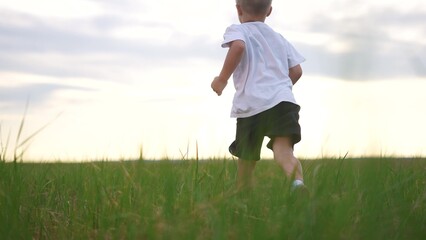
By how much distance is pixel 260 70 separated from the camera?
14.3ft

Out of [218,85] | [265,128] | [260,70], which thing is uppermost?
[260,70]

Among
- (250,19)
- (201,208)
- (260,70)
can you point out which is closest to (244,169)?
(260,70)

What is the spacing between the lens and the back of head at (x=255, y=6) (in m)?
4.48

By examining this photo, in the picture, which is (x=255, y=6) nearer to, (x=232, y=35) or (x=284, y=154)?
(x=232, y=35)

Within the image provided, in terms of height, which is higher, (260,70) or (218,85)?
(260,70)

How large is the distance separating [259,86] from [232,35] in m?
0.39

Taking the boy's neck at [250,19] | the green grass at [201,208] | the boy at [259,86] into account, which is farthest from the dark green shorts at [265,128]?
the boy's neck at [250,19]

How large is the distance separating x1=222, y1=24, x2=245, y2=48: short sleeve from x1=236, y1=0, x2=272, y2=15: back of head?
0.20 meters

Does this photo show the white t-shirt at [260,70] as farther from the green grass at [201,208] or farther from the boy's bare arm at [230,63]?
the green grass at [201,208]

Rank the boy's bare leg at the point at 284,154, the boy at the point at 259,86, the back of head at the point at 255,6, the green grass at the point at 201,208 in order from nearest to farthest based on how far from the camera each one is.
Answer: the green grass at the point at 201,208
the boy's bare leg at the point at 284,154
the boy at the point at 259,86
the back of head at the point at 255,6

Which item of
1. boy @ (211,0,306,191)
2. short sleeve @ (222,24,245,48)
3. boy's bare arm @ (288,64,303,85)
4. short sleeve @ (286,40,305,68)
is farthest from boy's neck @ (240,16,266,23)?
boy's bare arm @ (288,64,303,85)

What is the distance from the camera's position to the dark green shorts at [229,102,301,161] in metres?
4.17

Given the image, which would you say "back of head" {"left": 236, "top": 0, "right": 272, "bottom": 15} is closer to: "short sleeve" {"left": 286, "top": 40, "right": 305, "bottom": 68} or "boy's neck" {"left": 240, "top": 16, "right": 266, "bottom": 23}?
"boy's neck" {"left": 240, "top": 16, "right": 266, "bottom": 23}

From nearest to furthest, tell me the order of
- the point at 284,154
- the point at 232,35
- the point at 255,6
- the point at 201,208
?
the point at 201,208, the point at 284,154, the point at 232,35, the point at 255,6
